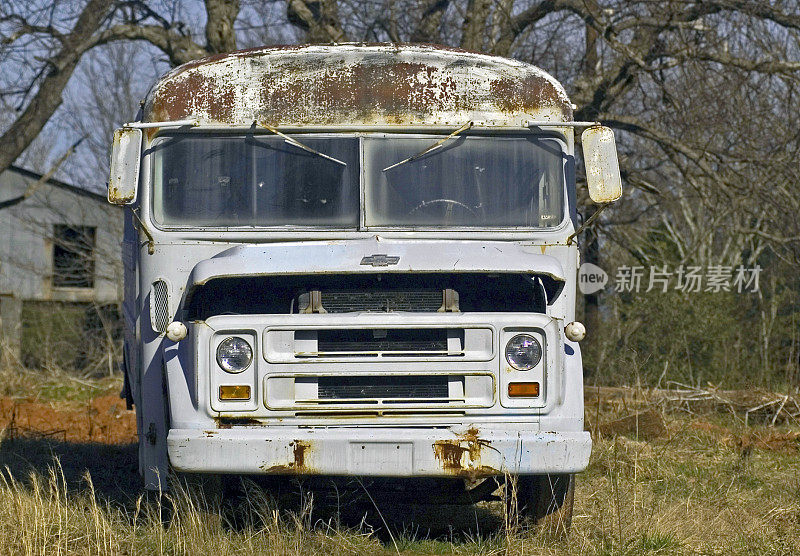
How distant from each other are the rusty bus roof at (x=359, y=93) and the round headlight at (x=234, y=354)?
1419mm

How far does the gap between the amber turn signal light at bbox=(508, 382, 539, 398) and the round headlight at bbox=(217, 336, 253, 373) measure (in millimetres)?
1219

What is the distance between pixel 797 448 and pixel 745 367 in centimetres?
496

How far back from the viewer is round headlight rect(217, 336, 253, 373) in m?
5.21

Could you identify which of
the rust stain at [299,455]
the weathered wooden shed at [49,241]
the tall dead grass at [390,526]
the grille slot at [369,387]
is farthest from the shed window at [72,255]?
the rust stain at [299,455]

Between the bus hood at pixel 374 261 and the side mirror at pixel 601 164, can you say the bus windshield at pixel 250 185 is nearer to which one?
the bus hood at pixel 374 261

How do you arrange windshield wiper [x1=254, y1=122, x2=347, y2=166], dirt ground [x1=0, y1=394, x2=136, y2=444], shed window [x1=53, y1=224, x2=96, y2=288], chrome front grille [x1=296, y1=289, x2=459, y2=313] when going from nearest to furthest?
chrome front grille [x1=296, y1=289, x2=459, y2=313] → windshield wiper [x1=254, y1=122, x2=347, y2=166] → dirt ground [x1=0, y1=394, x2=136, y2=444] → shed window [x1=53, y1=224, x2=96, y2=288]

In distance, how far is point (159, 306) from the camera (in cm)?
594

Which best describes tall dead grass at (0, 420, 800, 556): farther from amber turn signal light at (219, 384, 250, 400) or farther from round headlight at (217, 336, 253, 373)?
round headlight at (217, 336, 253, 373)

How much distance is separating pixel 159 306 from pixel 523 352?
1.99 metres

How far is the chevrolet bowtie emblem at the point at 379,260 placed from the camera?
5325mm

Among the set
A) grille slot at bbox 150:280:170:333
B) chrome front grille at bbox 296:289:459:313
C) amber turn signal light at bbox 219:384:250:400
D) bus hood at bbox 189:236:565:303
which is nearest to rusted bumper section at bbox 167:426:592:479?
amber turn signal light at bbox 219:384:250:400

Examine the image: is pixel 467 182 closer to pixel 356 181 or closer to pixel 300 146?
pixel 356 181

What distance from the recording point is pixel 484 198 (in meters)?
6.04

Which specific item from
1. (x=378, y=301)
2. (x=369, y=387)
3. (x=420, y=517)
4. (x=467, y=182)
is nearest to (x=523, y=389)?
(x=369, y=387)
